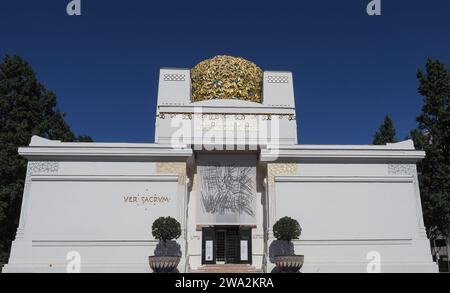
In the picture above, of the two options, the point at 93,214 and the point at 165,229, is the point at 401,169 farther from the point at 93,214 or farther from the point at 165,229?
the point at 93,214

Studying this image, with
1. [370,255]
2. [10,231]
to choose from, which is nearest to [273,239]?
[370,255]

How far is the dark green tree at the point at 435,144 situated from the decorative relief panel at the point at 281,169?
17.6 ft

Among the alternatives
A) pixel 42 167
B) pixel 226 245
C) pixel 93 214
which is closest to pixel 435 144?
pixel 226 245

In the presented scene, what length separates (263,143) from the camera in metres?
12.5

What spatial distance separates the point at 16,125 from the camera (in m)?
15.4

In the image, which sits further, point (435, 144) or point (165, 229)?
point (435, 144)

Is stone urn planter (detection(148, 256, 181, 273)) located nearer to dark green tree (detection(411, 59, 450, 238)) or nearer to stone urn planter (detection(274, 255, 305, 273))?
stone urn planter (detection(274, 255, 305, 273))

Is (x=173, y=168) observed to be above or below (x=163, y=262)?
above

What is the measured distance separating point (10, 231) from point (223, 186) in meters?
8.29

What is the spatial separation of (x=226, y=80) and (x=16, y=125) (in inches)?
307

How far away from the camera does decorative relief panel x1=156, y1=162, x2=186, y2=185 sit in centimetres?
1192

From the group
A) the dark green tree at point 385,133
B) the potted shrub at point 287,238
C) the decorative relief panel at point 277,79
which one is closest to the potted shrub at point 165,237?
the potted shrub at point 287,238

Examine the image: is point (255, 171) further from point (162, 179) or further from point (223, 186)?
point (162, 179)

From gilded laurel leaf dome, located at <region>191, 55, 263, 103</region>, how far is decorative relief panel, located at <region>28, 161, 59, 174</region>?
522 centimetres
